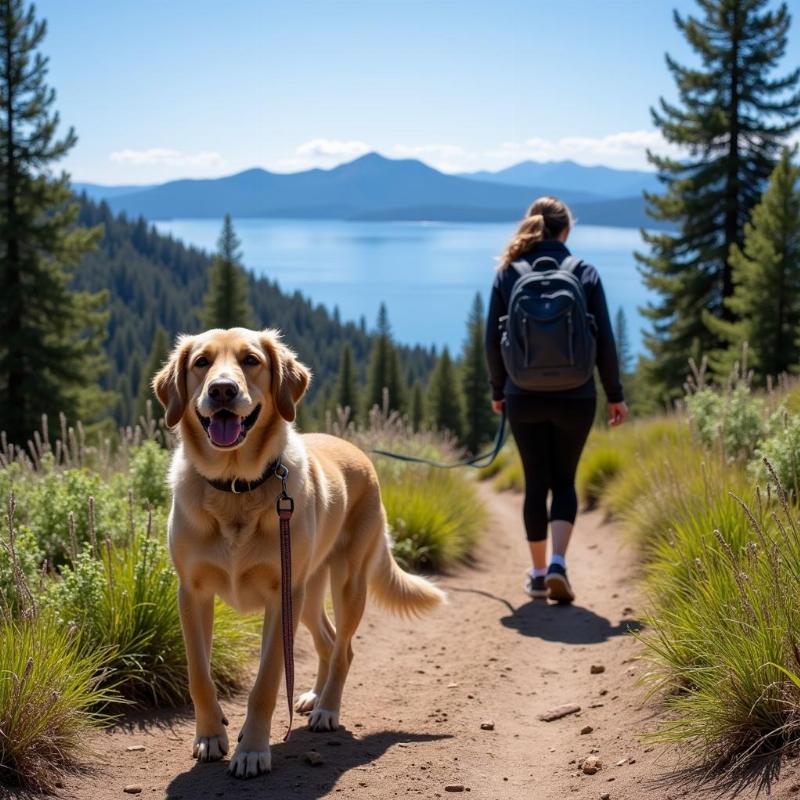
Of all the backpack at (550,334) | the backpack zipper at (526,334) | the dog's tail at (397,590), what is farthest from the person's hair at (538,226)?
the dog's tail at (397,590)

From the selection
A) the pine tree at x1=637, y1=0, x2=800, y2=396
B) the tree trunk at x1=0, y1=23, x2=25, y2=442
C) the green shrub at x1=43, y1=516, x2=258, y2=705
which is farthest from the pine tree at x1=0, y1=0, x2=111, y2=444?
the green shrub at x1=43, y1=516, x2=258, y2=705

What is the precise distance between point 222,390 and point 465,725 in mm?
2143

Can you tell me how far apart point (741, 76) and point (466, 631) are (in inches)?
1213

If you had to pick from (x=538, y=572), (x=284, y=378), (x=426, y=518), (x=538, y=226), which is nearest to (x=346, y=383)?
(x=426, y=518)

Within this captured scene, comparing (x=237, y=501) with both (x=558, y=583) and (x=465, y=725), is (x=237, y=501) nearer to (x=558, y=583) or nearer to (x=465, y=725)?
(x=465, y=725)

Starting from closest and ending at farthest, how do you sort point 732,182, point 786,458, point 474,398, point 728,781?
point 728,781 < point 786,458 < point 732,182 < point 474,398

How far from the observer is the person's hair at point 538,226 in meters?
6.99

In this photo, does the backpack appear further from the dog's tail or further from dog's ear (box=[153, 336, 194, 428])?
dog's ear (box=[153, 336, 194, 428])

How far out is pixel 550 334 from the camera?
6.45 meters

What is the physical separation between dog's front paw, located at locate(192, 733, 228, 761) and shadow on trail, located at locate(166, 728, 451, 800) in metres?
0.04

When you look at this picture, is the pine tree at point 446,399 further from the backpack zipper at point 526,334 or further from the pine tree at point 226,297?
the backpack zipper at point 526,334

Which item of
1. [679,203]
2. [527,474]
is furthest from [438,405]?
[527,474]

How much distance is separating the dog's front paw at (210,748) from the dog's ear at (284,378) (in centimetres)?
139

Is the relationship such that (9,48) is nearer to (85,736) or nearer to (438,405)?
(85,736)
